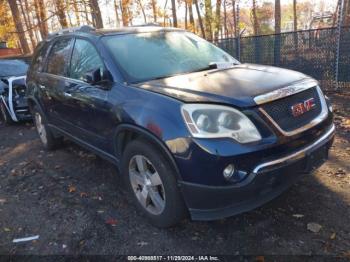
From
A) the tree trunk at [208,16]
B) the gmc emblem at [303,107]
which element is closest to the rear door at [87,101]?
the gmc emblem at [303,107]

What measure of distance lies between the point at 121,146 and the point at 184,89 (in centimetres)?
94

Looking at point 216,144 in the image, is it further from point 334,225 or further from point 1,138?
point 1,138

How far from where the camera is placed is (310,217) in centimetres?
320

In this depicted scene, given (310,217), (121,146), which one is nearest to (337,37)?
(310,217)

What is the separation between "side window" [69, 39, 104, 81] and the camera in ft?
12.6

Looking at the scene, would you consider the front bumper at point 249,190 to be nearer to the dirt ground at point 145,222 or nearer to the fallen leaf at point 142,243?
the dirt ground at point 145,222

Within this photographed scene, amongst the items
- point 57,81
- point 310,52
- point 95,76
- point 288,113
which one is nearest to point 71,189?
point 57,81

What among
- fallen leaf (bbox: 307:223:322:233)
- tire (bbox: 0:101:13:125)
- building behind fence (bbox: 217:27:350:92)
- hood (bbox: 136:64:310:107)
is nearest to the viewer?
hood (bbox: 136:64:310:107)

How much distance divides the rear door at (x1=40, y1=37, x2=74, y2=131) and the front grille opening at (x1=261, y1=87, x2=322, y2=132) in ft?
8.78

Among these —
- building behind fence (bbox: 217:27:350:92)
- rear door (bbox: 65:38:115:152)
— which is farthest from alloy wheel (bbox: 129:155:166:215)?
building behind fence (bbox: 217:27:350:92)

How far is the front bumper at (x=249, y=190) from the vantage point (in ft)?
8.64

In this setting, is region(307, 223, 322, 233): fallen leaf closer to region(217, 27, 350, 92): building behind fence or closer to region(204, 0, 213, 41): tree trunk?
region(217, 27, 350, 92): building behind fence

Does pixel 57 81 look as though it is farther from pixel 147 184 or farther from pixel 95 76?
pixel 147 184

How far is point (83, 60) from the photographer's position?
412 centimetres
